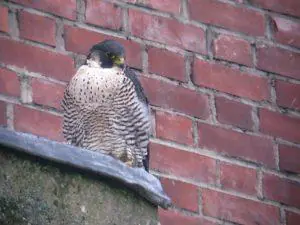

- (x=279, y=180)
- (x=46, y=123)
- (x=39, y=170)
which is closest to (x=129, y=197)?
(x=39, y=170)

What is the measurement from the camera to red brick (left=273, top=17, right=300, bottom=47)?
12.8 ft

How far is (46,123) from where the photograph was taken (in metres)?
3.52

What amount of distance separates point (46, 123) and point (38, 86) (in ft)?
0.38

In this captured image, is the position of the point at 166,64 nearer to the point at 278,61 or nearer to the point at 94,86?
the point at 94,86

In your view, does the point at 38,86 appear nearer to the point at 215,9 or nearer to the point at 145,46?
the point at 145,46

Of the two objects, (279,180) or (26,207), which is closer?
(26,207)

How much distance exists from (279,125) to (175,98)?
358 millimetres

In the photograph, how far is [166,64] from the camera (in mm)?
3734

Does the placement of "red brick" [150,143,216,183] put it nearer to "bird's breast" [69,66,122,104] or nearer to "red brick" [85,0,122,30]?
"bird's breast" [69,66,122,104]

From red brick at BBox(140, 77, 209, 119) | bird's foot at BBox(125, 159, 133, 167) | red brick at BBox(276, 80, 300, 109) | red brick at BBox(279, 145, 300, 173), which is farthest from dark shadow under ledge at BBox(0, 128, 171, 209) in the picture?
red brick at BBox(276, 80, 300, 109)

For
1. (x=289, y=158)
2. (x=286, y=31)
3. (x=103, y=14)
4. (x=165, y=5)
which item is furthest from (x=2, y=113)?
(x=286, y=31)

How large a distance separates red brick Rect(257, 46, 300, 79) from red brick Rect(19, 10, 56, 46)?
0.72 meters

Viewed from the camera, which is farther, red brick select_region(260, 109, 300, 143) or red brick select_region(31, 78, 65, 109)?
red brick select_region(260, 109, 300, 143)

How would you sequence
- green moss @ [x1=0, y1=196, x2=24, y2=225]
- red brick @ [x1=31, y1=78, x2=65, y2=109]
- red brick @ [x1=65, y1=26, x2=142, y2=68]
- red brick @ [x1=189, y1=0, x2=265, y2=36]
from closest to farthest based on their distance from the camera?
1. green moss @ [x1=0, y1=196, x2=24, y2=225]
2. red brick @ [x1=31, y1=78, x2=65, y2=109]
3. red brick @ [x1=65, y1=26, x2=142, y2=68]
4. red brick @ [x1=189, y1=0, x2=265, y2=36]
